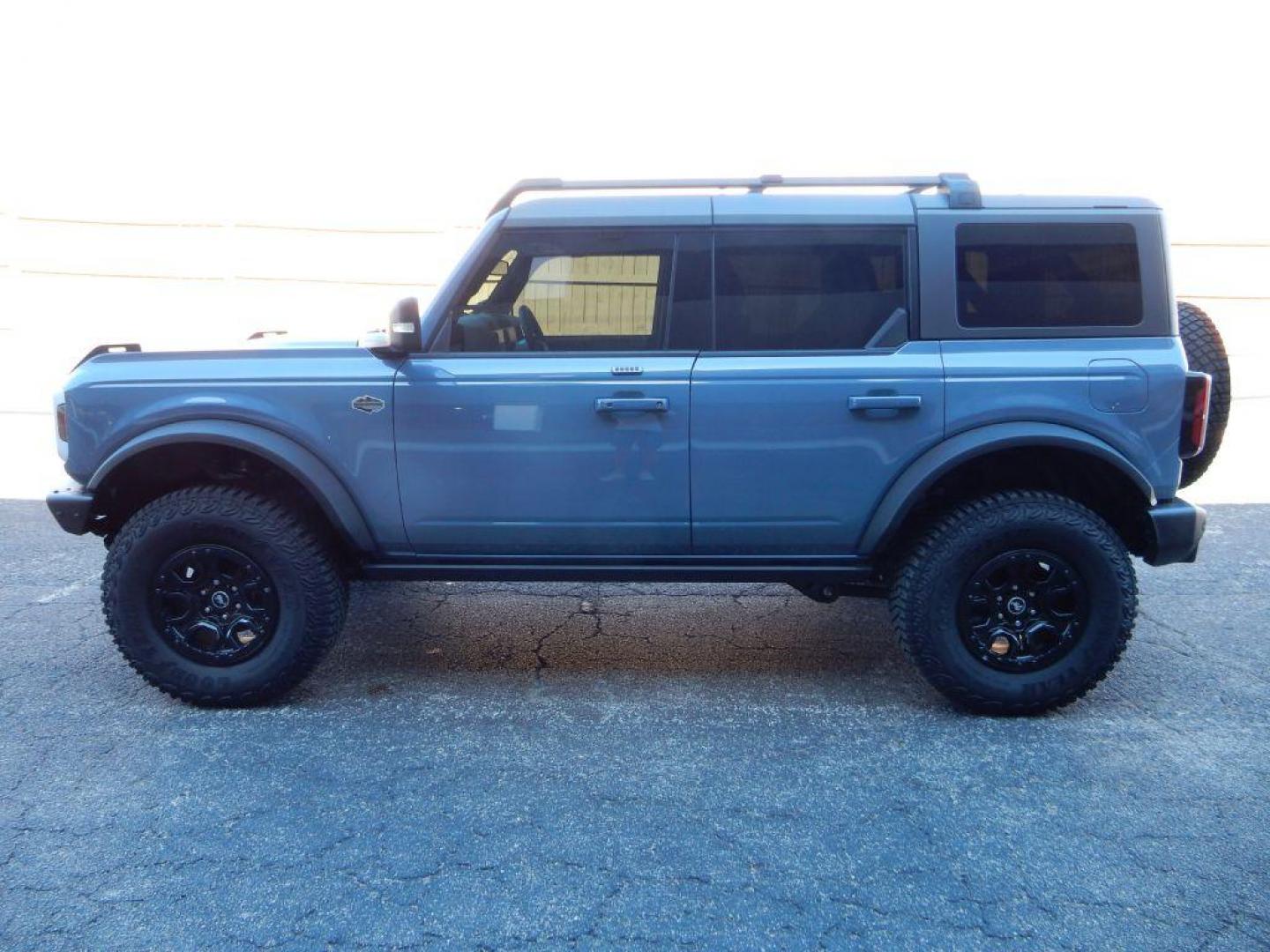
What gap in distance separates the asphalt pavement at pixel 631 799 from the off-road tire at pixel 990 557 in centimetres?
15

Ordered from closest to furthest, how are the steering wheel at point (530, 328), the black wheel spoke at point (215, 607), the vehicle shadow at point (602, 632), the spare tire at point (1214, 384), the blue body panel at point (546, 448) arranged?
the blue body panel at point (546, 448) → the black wheel spoke at point (215, 607) → the steering wheel at point (530, 328) → the spare tire at point (1214, 384) → the vehicle shadow at point (602, 632)

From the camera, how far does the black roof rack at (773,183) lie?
3857 millimetres

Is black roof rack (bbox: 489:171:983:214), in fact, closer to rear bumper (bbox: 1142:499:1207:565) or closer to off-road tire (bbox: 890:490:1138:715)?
off-road tire (bbox: 890:490:1138:715)

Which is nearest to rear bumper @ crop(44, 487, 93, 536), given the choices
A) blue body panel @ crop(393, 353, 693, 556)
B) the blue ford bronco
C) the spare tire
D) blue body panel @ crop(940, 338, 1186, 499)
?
the blue ford bronco

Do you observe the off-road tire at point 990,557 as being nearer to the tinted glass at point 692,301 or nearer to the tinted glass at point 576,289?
the tinted glass at point 692,301

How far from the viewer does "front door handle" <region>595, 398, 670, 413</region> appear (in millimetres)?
3756

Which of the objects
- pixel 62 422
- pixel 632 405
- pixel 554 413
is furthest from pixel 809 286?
pixel 62 422

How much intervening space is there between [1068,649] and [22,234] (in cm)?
1206

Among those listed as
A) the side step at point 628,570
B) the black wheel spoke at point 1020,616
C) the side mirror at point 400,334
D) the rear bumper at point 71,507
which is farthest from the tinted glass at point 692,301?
the rear bumper at point 71,507

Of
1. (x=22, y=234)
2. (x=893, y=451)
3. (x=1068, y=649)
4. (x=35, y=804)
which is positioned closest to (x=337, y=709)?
(x=35, y=804)

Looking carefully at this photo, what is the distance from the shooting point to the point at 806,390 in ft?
12.3

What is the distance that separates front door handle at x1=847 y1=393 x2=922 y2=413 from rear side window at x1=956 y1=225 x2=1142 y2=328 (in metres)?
0.37

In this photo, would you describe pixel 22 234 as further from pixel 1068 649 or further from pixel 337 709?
pixel 1068 649

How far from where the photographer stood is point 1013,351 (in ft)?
Result: 12.4
